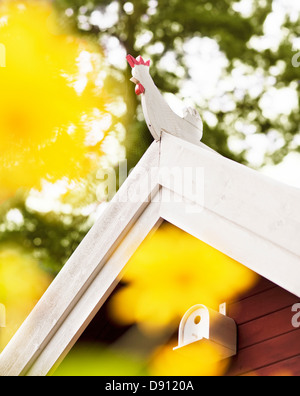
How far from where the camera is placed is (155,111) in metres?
2.90

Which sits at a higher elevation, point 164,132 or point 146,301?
point 164,132

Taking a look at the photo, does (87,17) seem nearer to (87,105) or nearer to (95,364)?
(87,105)

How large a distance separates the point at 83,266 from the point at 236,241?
88cm

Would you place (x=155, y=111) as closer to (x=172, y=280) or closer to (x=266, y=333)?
(x=172, y=280)

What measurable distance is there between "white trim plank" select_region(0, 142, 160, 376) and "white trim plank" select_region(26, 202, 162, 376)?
0.02 metres

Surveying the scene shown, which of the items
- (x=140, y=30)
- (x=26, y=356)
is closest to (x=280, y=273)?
(x=26, y=356)

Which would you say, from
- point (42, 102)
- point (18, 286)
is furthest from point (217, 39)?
point (18, 286)

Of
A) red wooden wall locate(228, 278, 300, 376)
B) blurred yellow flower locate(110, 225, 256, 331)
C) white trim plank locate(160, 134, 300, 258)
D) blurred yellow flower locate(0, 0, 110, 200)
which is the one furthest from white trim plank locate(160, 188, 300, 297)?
blurred yellow flower locate(0, 0, 110, 200)

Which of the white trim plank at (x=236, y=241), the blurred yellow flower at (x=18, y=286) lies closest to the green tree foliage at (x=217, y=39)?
the blurred yellow flower at (x=18, y=286)

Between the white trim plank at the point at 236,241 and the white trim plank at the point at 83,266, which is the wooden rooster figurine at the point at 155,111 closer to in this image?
the white trim plank at the point at 83,266

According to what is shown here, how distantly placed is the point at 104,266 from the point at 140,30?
978cm

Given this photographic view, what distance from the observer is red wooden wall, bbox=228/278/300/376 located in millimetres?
2678

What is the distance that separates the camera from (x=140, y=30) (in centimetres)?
1216
